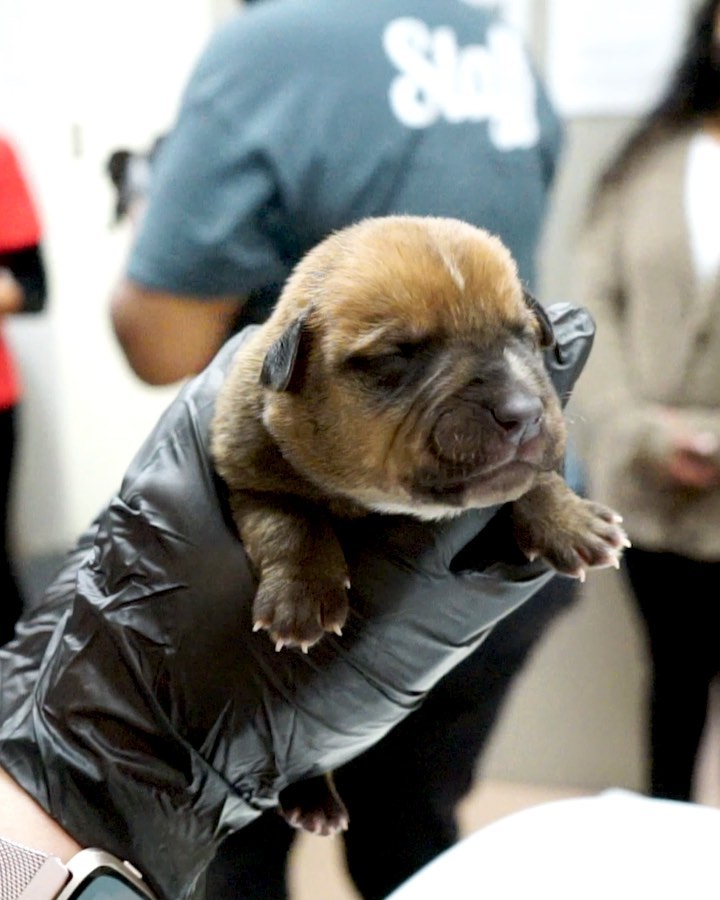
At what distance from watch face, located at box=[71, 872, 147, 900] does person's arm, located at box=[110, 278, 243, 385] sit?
2.30ft

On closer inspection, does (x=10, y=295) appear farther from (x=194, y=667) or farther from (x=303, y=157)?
(x=194, y=667)

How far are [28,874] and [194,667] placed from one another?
10.1 inches

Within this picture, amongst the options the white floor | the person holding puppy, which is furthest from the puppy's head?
the white floor

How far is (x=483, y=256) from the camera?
1.02 m

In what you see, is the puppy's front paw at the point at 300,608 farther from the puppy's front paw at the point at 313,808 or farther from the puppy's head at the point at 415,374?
the puppy's front paw at the point at 313,808

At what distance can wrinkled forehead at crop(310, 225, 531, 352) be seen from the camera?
3.20 feet

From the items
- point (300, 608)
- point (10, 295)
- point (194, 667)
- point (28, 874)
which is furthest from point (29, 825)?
point (10, 295)

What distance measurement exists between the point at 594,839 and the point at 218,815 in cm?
41

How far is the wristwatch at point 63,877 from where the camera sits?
0.89 metres

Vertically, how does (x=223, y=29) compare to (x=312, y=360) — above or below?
above

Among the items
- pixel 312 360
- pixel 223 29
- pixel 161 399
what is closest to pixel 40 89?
pixel 161 399

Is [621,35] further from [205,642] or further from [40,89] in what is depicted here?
[205,642]

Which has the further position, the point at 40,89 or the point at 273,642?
the point at 40,89

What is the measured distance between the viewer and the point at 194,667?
1.07 m
